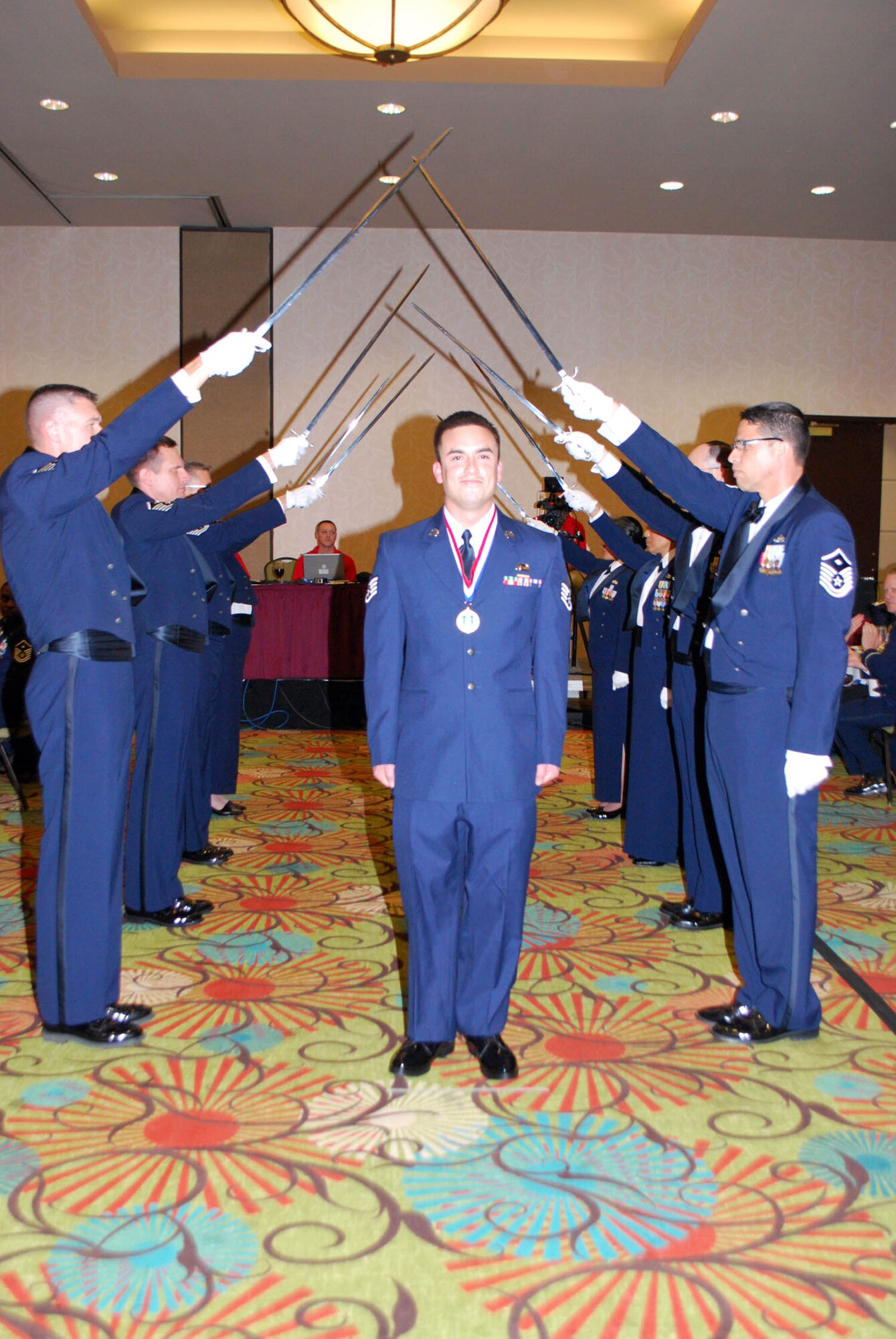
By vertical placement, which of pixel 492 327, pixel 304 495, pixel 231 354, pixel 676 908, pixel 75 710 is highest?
pixel 492 327

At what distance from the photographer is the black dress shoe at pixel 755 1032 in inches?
111

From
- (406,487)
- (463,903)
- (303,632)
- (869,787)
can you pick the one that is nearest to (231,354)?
(463,903)

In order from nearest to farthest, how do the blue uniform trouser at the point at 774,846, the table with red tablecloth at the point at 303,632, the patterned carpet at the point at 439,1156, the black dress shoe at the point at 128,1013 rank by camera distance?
the patterned carpet at the point at 439,1156 → the blue uniform trouser at the point at 774,846 → the black dress shoe at the point at 128,1013 → the table with red tablecloth at the point at 303,632

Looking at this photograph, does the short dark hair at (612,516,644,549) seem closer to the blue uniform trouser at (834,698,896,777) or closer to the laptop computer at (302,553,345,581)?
the blue uniform trouser at (834,698,896,777)

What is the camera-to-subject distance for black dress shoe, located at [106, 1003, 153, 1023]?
9.41 feet

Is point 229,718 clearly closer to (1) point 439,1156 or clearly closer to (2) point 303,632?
(2) point 303,632

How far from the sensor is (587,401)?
285 cm

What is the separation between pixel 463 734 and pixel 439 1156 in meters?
0.90

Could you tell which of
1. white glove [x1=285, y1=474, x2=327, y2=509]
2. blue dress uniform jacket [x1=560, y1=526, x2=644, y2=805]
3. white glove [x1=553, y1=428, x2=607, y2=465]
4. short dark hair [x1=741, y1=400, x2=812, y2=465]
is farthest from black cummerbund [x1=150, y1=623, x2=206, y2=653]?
blue dress uniform jacket [x1=560, y1=526, x2=644, y2=805]

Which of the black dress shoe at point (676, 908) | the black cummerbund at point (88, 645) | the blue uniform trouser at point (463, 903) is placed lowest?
the black dress shoe at point (676, 908)

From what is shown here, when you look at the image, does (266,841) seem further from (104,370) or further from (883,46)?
(104,370)

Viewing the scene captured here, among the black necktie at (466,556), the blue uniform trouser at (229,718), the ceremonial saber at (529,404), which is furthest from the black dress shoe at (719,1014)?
the blue uniform trouser at (229,718)

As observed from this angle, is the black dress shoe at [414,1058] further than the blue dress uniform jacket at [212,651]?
No

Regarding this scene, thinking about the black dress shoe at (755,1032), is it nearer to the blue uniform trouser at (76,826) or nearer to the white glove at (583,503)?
the blue uniform trouser at (76,826)
